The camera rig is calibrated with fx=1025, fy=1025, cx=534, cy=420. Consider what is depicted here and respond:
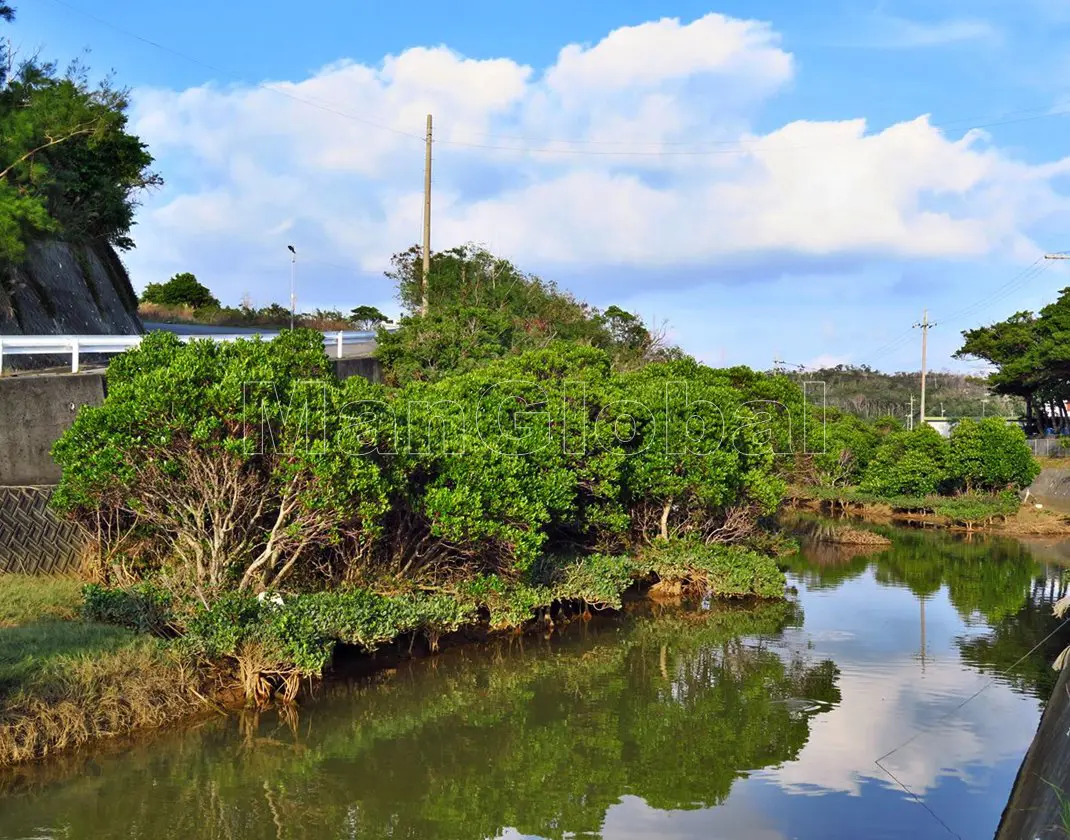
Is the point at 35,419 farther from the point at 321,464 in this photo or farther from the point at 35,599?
the point at 321,464

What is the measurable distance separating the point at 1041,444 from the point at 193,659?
169ft

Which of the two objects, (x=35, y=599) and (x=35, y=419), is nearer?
(x=35, y=599)

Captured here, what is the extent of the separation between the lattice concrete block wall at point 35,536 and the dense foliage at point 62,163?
27.4 ft

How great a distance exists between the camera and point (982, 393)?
109 m

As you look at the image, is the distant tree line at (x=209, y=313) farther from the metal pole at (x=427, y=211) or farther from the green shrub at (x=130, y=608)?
the green shrub at (x=130, y=608)

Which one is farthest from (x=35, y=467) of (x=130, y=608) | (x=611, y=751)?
(x=611, y=751)

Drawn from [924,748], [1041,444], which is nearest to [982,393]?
[1041,444]

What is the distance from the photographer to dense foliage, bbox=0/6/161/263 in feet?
77.3

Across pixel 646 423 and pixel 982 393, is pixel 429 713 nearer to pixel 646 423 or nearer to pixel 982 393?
pixel 646 423

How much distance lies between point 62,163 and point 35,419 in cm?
1507

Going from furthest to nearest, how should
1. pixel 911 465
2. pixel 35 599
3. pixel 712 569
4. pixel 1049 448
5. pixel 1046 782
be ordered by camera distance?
pixel 1049 448 → pixel 911 465 → pixel 712 569 → pixel 35 599 → pixel 1046 782

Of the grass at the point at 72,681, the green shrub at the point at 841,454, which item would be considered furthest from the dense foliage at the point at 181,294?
the grass at the point at 72,681

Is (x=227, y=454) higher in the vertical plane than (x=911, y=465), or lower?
higher

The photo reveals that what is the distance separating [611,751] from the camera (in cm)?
1407
